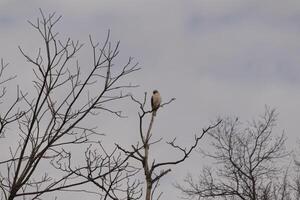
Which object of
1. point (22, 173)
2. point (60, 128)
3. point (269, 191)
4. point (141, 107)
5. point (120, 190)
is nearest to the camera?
point (22, 173)

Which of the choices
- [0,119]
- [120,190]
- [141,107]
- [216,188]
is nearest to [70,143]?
[0,119]

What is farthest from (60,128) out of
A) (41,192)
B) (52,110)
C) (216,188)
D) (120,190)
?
(216,188)

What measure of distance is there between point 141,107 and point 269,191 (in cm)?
1395

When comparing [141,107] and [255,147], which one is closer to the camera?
[141,107]

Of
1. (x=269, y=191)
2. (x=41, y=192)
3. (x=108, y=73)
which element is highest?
(x=269, y=191)

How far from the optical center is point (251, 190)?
61.8 feet

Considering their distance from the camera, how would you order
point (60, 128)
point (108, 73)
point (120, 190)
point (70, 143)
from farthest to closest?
point (120, 190) < point (108, 73) < point (70, 143) < point (60, 128)

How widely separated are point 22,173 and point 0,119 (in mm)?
615

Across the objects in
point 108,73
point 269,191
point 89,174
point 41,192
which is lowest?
point 41,192

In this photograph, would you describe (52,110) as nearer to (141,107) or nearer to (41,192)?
(41,192)

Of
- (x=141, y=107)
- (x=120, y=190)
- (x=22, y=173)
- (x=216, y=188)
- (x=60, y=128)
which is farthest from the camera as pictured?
(x=216, y=188)

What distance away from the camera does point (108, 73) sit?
4.10m

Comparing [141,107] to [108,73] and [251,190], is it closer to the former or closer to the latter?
[108,73]

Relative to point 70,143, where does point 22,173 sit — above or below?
below
